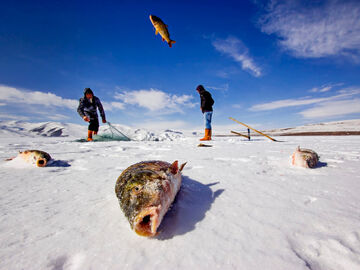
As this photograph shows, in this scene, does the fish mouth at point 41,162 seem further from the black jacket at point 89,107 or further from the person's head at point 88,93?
the person's head at point 88,93

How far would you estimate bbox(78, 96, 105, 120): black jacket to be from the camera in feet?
25.0

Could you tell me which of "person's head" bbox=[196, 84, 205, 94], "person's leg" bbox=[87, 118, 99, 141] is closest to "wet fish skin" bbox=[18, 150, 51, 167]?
"person's leg" bbox=[87, 118, 99, 141]

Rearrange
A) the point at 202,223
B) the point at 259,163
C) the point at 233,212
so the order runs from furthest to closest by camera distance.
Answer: the point at 259,163
the point at 233,212
the point at 202,223

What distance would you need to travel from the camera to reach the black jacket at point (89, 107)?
7.62 m

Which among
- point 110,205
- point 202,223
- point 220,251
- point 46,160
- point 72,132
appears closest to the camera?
point 220,251

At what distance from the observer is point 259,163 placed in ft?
9.53

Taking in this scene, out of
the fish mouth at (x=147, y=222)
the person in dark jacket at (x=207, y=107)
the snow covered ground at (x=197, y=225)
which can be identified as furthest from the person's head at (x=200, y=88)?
the fish mouth at (x=147, y=222)

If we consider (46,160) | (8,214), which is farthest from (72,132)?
(8,214)

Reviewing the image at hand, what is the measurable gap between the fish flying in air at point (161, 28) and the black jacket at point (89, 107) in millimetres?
4388

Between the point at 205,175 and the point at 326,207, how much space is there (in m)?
1.28

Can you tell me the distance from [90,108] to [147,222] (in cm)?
813

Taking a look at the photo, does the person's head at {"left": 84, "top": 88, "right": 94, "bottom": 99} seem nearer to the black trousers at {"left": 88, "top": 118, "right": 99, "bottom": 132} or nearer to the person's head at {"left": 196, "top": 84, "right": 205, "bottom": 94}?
the black trousers at {"left": 88, "top": 118, "right": 99, "bottom": 132}

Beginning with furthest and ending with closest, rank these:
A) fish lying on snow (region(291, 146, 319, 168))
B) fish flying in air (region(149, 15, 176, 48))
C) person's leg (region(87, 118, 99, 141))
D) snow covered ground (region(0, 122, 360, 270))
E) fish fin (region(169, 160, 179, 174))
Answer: person's leg (region(87, 118, 99, 141))
fish flying in air (region(149, 15, 176, 48))
fish lying on snow (region(291, 146, 319, 168))
fish fin (region(169, 160, 179, 174))
snow covered ground (region(0, 122, 360, 270))

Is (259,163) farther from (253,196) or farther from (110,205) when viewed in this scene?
(110,205)
